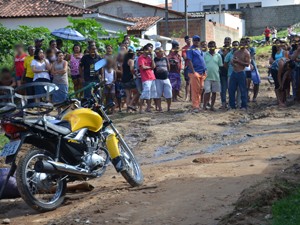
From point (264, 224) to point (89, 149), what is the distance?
9.06ft

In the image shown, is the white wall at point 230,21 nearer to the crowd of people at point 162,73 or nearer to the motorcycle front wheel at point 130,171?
the crowd of people at point 162,73

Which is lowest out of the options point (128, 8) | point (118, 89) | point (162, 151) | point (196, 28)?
point (162, 151)

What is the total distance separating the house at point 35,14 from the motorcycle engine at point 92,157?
25.7 metres

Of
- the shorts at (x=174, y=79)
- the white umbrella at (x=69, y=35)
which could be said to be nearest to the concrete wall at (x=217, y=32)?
the shorts at (x=174, y=79)

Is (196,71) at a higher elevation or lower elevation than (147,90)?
higher

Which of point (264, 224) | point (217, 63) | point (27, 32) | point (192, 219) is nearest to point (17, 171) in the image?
point (192, 219)

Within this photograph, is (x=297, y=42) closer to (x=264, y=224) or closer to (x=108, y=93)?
(x=108, y=93)

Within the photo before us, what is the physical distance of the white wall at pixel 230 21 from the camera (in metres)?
62.4

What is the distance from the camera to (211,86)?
59.1 feet

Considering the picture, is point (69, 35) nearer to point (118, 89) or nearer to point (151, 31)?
point (118, 89)

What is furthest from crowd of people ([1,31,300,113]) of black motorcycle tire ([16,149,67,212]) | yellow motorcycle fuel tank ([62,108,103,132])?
black motorcycle tire ([16,149,67,212])

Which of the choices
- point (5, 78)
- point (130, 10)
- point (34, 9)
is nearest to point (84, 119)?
point (5, 78)

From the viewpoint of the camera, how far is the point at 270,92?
23.6 meters

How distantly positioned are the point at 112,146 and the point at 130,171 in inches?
14.6
